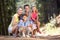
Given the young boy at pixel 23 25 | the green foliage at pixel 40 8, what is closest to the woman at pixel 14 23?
the young boy at pixel 23 25

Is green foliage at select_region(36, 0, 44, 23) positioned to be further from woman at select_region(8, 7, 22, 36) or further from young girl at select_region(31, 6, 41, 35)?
woman at select_region(8, 7, 22, 36)

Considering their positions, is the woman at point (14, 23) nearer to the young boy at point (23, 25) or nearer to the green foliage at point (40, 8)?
the young boy at point (23, 25)

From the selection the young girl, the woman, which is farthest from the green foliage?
the woman

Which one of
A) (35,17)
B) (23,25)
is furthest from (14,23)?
(35,17)

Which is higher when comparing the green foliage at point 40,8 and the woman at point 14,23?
the green foliage at point 40,8

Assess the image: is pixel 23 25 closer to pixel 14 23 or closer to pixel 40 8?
pixel 14 23

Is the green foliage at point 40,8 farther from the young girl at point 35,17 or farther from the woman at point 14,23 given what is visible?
the woman at point 14,23

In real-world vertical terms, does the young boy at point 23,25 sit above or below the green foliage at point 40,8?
below

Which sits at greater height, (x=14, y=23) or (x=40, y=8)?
(x=40, y=8)

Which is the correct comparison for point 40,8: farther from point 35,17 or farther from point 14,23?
point 14,23

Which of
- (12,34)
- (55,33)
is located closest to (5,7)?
(12,34)

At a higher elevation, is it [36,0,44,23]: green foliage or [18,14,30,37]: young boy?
[36,0,44,23]: green foliage

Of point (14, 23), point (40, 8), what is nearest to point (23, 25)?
point (14, 23)

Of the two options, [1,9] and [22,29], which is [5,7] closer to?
[1,9]
